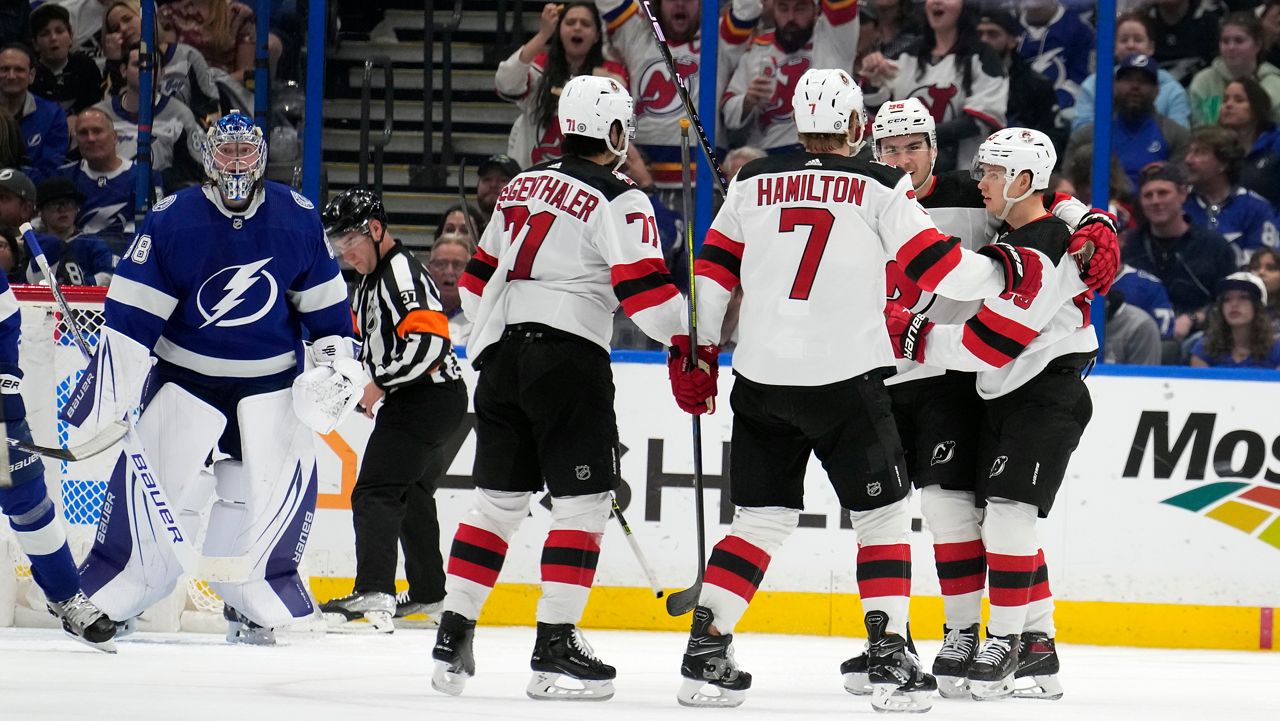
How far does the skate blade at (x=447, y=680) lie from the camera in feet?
13.3

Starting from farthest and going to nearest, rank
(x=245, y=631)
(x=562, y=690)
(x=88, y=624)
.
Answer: (x=245, y=631)
(x=88, y=624)
(x=562, y=690)

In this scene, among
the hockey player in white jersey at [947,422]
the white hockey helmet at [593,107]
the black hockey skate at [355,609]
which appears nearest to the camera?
the white hockey helmet at [593,107]

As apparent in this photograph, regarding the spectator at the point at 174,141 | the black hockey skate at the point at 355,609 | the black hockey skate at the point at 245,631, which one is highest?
the spectator at the point at 174,141

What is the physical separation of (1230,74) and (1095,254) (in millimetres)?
3518

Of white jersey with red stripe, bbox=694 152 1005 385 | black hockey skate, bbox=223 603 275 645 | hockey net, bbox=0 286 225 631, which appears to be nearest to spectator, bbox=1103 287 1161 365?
white jersey with red stripe, bbox=694 152 1005 385

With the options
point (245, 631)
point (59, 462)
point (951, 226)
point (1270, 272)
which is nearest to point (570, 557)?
point (951, 226)

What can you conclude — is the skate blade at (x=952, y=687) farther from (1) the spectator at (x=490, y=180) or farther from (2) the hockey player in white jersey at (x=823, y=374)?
(1) the spectator at (x=490, y=180)

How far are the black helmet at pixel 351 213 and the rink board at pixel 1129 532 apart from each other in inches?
37.1

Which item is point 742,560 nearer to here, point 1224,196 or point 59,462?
point 59,462

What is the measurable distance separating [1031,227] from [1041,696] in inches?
48.0

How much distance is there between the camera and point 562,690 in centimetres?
399

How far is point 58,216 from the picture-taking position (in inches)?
288

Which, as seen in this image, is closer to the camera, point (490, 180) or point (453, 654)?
point (453, 654)

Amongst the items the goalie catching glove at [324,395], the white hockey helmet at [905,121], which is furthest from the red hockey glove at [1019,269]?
the goalie catching glove at [324,395]
